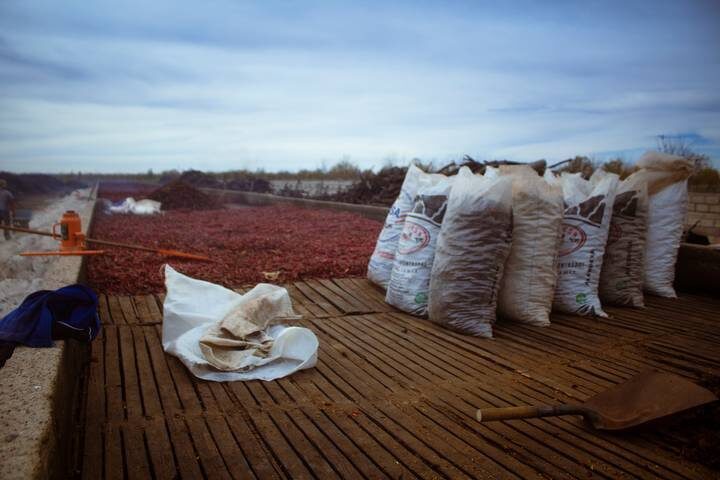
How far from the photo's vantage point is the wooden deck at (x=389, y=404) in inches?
58.1

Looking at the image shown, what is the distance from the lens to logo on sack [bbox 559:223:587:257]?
3.05m

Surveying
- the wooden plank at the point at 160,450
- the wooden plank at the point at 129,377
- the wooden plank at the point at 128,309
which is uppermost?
the wooden plank at the point at 128,309

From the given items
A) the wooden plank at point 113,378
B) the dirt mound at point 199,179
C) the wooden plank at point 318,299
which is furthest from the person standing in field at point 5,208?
the dirt mound at point 199,179

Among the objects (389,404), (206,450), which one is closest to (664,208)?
(389,404)

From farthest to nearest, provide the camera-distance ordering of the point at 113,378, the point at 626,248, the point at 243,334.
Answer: the point at 626,248 < the point at 243,334 < the point at 113,378

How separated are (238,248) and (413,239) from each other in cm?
265

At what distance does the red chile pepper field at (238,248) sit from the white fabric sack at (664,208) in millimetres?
2270

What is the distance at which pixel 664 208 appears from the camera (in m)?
3.50

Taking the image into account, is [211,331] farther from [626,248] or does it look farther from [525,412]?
[626,248]

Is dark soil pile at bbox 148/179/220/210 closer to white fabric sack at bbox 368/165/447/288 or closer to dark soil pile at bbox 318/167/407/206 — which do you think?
dark soil pile at bbox 318/167/407/206

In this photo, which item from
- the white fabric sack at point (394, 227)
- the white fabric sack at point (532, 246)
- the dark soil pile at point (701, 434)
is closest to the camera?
the dark soil pile at point (701, 434)

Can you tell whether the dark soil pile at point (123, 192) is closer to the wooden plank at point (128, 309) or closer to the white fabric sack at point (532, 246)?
the wooden plank at point (128, 309)

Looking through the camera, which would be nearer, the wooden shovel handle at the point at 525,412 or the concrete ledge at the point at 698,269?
the wooden shovel handle at the point at 525,412

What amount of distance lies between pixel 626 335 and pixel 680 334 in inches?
13.5
